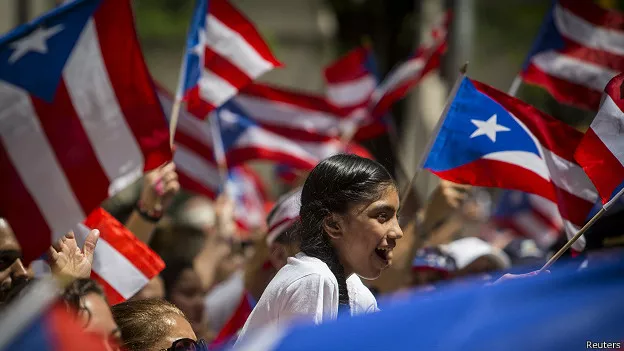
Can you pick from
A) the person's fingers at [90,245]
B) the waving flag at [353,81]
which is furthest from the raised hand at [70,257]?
the waving flag at [353,81]

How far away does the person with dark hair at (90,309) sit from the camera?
275 cm

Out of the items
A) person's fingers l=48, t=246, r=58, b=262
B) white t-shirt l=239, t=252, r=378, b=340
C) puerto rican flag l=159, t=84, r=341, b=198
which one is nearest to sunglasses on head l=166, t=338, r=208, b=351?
white t-shirt l=239, t=252, r=378, b=340

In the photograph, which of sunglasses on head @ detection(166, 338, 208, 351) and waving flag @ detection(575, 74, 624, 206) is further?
waving flag @ detection(575, 74, 624, 206)

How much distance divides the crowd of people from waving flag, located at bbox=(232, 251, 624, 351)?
3.03 feet

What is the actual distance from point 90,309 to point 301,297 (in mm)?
792

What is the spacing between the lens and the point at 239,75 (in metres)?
6.60

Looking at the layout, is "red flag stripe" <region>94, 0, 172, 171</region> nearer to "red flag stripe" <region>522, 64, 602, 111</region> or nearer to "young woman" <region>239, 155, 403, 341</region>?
"young woman" <region>239, 155, 403, 341</region>

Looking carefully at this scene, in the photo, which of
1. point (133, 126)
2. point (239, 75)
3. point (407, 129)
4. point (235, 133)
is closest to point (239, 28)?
point (239, 75)

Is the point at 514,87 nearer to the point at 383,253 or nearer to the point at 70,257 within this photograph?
the point at 383,253

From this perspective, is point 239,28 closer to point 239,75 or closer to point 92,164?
point 239,75

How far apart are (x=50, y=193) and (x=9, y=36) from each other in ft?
2.14

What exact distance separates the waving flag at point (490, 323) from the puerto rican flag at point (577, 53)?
451 cm

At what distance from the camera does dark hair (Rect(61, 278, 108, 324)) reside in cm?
276

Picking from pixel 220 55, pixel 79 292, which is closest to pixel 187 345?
pixel 79 292
